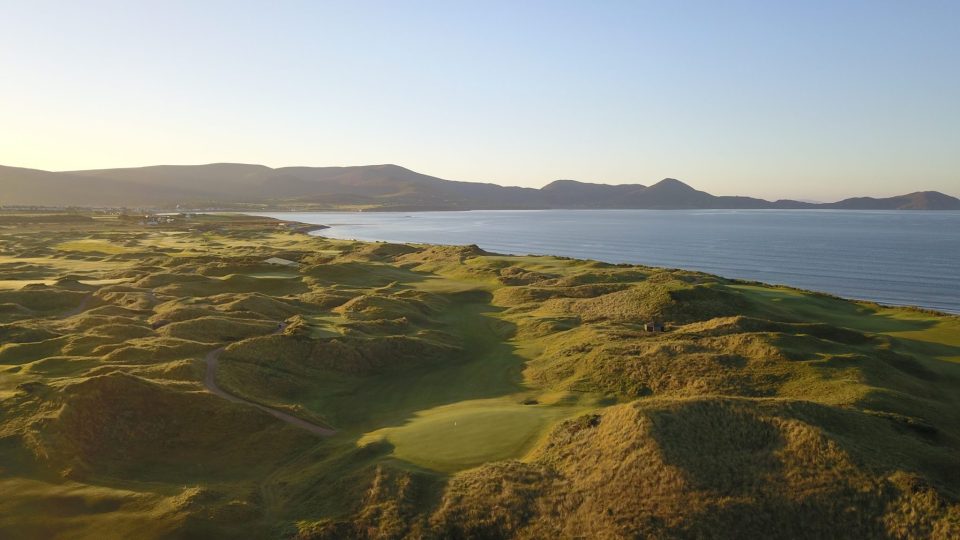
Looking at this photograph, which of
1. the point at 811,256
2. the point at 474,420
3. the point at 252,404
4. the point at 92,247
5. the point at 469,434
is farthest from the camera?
the point at 811,256

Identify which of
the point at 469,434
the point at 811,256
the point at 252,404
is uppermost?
the point at 469,434

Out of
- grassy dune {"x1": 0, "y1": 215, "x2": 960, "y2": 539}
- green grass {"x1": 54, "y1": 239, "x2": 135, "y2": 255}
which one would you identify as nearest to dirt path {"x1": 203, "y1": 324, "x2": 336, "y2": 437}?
grassy dune {"x1": 0, "y1": 215, "x2": 960, "y2": 539}

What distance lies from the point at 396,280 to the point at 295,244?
68628 mm

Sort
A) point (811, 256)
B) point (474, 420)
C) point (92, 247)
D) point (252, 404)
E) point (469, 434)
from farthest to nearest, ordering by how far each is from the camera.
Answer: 1. point (811, 256)
2. point (92, 247)
3. point (252, 404)
4. point (474, 420)
5. point (469, 434)

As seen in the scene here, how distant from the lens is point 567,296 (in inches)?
2452

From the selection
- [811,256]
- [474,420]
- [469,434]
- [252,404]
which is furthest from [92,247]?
[811,256]

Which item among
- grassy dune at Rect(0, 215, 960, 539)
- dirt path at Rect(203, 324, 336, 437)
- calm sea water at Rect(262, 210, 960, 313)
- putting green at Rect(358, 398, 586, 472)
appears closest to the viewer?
grassy dune at Rect(0, 215, 960, 539)

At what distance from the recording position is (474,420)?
27.5 meters

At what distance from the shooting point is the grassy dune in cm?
1942

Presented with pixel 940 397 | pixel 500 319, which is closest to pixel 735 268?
pixel 500 319

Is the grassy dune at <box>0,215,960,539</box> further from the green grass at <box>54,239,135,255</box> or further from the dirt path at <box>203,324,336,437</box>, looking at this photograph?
the green grass at <box>54,239,135,255</box>

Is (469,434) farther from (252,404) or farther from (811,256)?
(811,256)

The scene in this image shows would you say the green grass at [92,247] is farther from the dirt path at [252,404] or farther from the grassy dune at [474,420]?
the dirt path at [252,404]

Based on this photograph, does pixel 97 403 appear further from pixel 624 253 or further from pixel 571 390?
pixel 624 253
